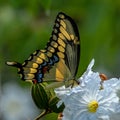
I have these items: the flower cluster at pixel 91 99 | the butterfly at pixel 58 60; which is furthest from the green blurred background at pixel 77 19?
the flower cluster at pixel 91 99

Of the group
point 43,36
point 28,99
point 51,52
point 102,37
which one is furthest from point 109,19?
point 28,99

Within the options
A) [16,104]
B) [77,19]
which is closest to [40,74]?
[77,19]

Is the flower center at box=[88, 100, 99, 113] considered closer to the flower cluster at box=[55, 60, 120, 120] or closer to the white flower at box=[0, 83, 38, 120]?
the flower cluster at box=[55, 60, 120, 120]

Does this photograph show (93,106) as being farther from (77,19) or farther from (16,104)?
(16,104)

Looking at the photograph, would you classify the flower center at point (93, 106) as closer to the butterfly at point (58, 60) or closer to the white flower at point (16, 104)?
the butterfly at point (58, 60)

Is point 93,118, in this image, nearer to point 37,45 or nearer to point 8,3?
point 37,45

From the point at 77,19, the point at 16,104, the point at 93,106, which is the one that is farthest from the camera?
the point at 16,104

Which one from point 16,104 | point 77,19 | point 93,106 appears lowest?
point 16,104
